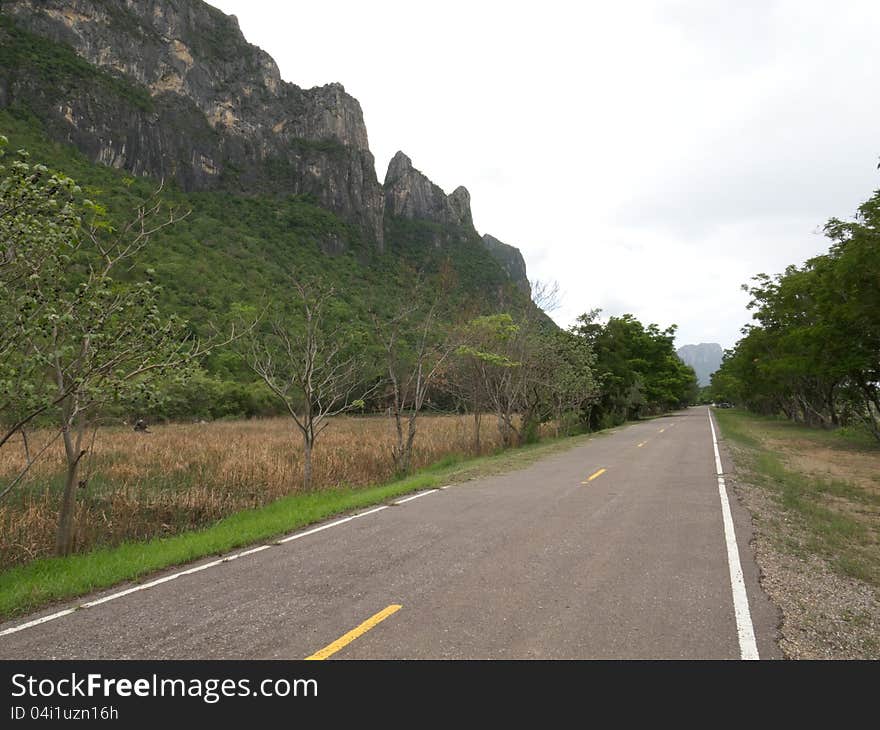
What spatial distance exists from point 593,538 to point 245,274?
50.6 metres

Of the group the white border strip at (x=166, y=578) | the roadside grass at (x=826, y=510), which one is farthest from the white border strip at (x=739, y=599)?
the white border strip at (x=166, y=578)

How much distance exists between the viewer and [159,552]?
7176 mm

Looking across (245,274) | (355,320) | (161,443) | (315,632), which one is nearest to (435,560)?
(315,632)

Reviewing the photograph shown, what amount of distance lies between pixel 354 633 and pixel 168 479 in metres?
11.8

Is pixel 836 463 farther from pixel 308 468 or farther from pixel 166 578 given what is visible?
pixel 166 578

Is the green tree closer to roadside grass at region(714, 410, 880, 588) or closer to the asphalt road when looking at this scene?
the asphalt road

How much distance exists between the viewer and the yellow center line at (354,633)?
3.86 m

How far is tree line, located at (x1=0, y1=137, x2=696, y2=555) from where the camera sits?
5.09 m

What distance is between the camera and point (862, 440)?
2577 cm

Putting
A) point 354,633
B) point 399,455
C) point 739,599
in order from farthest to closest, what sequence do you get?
point 399,455
point 739,599
point 354,633

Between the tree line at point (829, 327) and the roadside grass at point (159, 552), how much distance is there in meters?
16.8

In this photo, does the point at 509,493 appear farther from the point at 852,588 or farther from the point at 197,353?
the point at 197,353

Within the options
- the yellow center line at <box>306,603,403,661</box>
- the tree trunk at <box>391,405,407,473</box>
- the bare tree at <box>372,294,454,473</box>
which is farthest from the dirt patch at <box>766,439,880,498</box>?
the yellow center line at <box>306,603,403,661</box>

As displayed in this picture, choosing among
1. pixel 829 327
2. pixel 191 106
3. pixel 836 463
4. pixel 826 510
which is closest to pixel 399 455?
pixel 826 510
